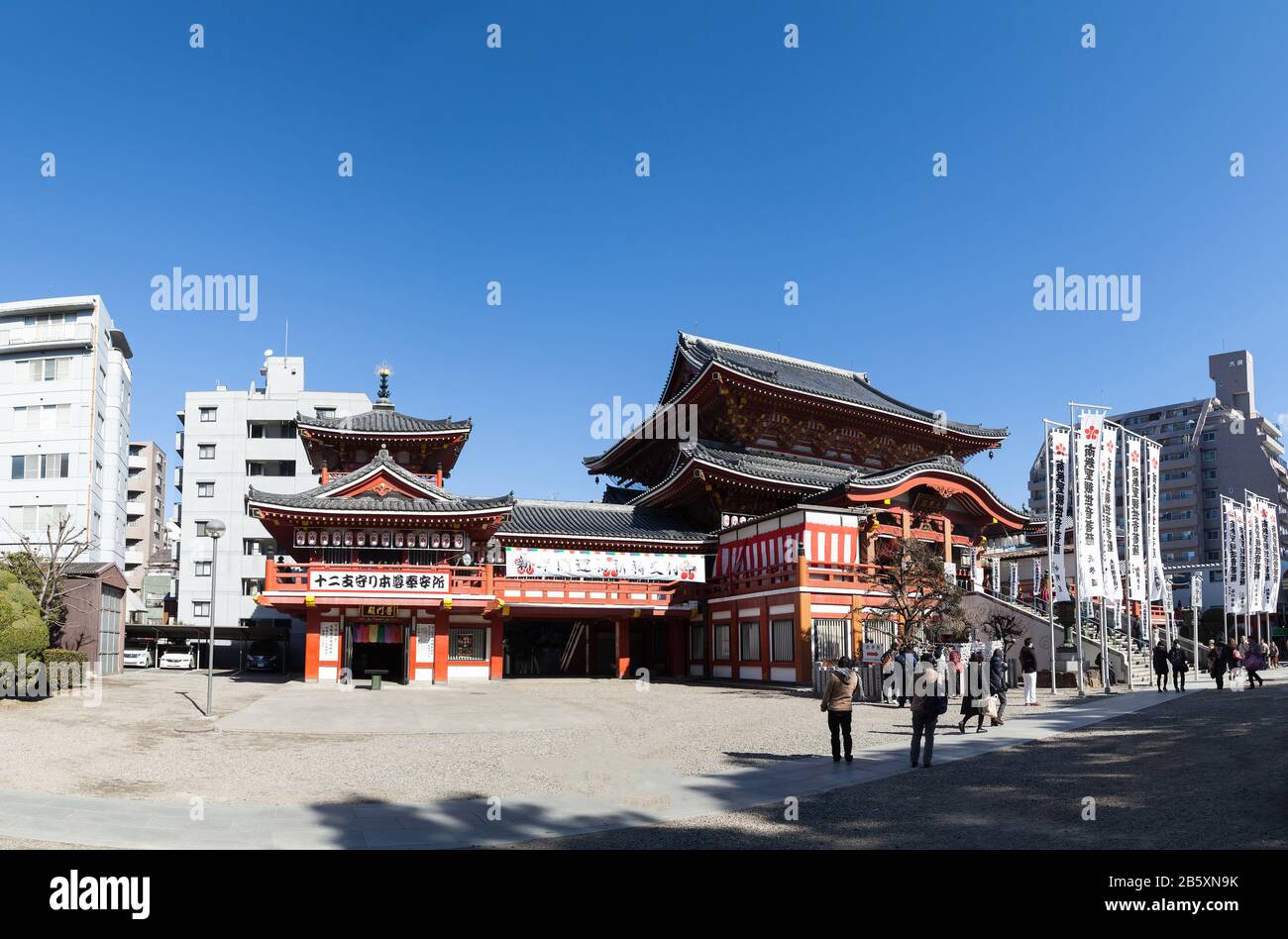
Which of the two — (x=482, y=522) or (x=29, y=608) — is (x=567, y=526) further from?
(x=29, y=608)

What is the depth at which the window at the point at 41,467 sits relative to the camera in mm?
54031

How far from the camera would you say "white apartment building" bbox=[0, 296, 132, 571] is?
176 ft

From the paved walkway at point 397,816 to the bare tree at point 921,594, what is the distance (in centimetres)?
1313

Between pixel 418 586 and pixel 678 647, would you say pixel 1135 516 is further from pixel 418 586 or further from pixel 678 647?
pixel 418 586

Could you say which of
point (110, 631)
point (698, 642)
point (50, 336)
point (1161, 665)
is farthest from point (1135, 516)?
point (50, 336)

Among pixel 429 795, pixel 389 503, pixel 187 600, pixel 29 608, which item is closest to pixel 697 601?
pixel 389 503

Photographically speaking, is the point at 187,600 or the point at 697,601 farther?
the point at 187,600

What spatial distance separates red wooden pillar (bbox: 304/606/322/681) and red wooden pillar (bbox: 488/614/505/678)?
283 inches

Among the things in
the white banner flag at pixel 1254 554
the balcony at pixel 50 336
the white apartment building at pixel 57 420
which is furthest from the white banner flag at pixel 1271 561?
the balcony at pixel 50 336

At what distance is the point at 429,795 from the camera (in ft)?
45.6

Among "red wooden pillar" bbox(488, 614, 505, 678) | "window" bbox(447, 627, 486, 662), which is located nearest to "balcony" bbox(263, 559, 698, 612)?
"red wooden pillar" bbox(488, 614, 505, 678)

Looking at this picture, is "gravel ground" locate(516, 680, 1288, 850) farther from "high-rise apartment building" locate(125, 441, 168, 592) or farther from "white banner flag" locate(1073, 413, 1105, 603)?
"high-rise apartment building" locate(125, 441, 168, 592)
